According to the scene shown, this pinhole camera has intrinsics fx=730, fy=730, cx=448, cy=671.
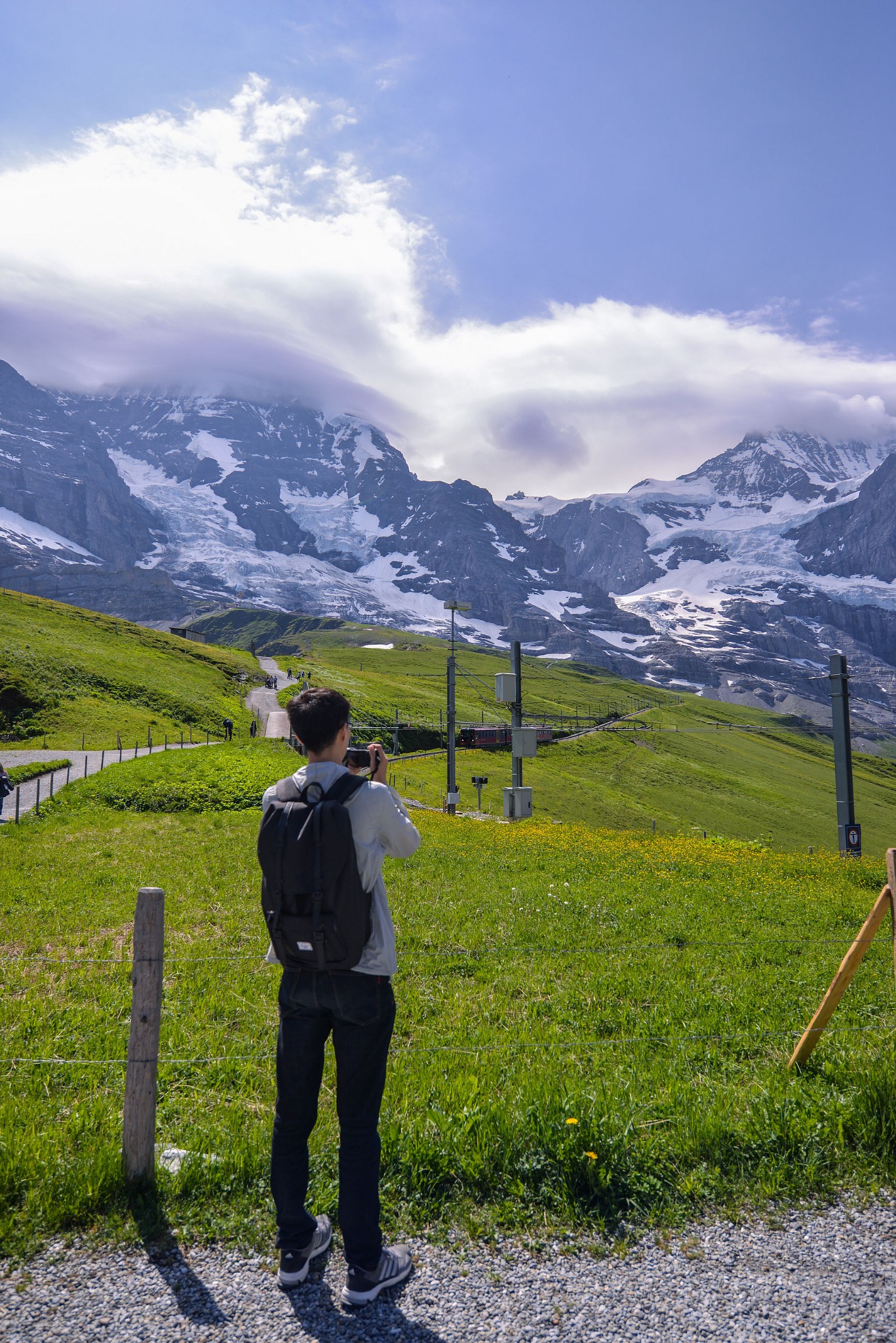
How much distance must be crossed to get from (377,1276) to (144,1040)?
2.16 meters

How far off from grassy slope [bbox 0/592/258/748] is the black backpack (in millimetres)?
49840

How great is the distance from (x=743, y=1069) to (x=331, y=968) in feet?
16.4

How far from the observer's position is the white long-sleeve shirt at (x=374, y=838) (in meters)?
4.47

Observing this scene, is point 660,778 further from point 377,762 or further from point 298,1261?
point 298,1261

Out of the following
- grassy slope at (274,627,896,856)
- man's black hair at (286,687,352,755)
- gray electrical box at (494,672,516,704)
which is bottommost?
grassy slope at (274,627,896,856)

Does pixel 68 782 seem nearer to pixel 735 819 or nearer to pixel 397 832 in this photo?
pixel 397 832

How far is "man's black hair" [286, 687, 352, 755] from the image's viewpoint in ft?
15.1

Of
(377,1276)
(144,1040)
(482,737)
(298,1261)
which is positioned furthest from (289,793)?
(482,737)

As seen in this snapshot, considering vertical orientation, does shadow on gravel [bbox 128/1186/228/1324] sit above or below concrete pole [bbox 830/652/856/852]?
below

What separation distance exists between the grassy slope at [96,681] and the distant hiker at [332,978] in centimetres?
4970

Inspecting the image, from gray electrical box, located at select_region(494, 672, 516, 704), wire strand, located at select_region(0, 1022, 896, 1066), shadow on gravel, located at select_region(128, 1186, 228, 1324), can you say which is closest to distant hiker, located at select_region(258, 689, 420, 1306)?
shadow on gravel, located at select_region(128, 1186, 228, 1324)

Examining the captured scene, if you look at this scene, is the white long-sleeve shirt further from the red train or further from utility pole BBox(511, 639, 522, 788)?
the red train

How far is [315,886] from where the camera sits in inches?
168

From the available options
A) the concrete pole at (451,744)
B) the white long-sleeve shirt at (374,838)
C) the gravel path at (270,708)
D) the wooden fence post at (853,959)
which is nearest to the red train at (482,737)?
the gravel path at (270,708)
